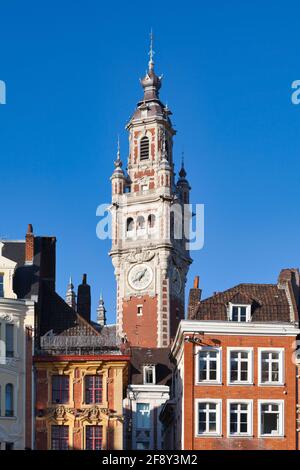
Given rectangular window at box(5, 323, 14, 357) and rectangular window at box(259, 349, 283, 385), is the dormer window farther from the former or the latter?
rectangular window at box(259, 349, 283, 385)

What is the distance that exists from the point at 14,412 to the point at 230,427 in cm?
1307

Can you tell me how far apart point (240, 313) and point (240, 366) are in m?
3.70

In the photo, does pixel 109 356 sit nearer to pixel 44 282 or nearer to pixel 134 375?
pixel 44 282

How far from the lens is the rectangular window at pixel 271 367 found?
88.1 metres

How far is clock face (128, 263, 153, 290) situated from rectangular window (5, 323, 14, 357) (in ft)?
245

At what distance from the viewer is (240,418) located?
87.4m

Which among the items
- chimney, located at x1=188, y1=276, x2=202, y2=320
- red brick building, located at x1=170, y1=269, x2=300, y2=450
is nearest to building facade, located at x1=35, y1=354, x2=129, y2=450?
red brick building, located at x1=170, y1=269, x2=300, y2=450

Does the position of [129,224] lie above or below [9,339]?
above

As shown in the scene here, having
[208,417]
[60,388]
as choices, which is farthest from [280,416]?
[60,388]

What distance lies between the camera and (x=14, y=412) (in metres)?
88.8

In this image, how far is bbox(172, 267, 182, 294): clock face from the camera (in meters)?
166

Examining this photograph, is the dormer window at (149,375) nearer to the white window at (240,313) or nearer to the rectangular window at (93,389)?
the rectangular window at (93,389)

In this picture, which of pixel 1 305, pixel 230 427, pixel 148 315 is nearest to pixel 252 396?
pixel 230 427

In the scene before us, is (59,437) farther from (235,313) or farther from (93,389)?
(235,313)
